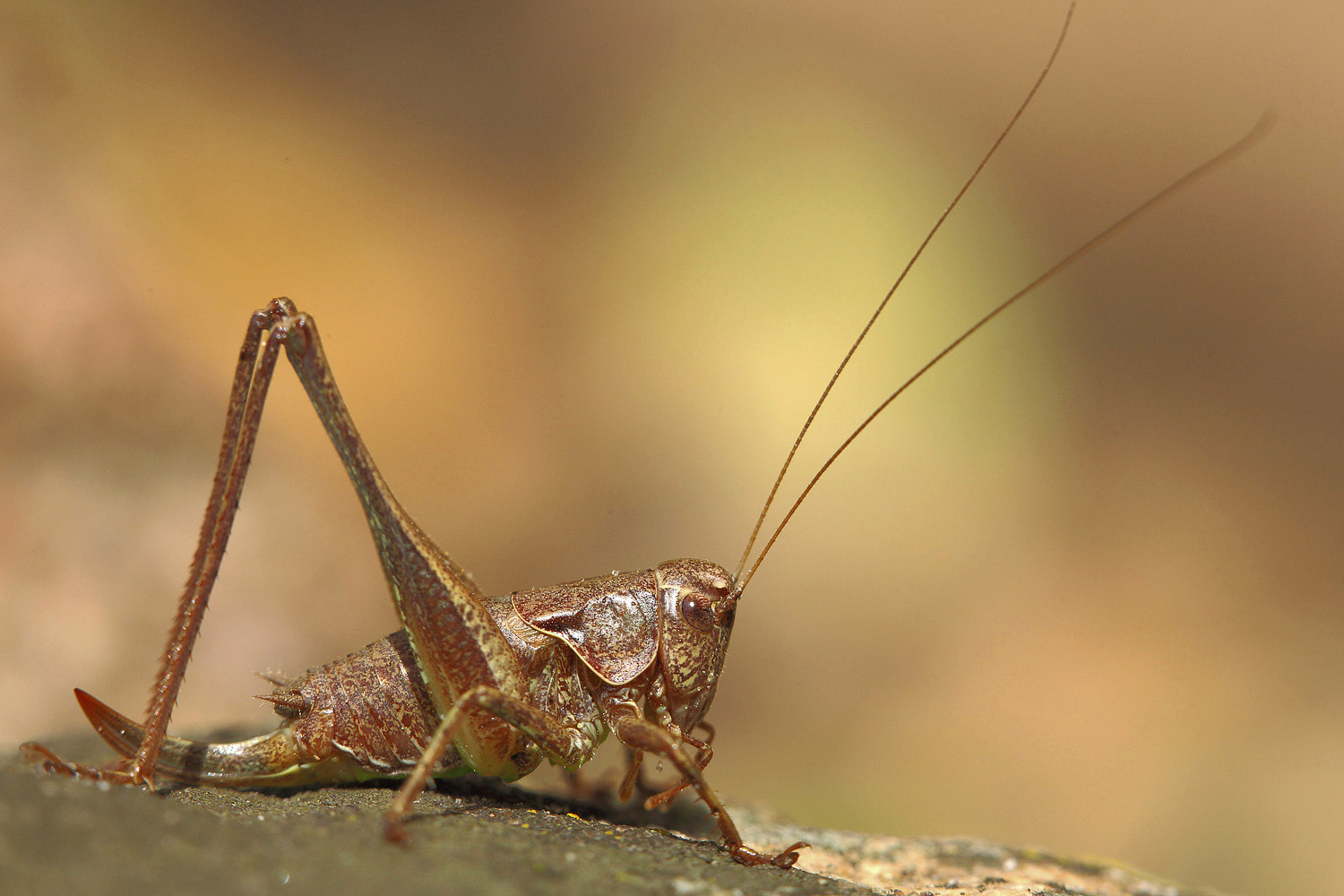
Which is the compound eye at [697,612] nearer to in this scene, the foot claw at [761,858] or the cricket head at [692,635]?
the cricket head at [692,635]

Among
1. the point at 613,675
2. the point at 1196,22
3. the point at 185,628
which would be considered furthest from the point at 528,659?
the point at 1196,22

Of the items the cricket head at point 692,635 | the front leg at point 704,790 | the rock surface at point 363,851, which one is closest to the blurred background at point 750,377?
the cricket head at point 692,635

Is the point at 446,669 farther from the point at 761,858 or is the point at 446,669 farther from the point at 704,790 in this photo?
the point at 761,858

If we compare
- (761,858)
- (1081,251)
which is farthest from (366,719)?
(1081,251)

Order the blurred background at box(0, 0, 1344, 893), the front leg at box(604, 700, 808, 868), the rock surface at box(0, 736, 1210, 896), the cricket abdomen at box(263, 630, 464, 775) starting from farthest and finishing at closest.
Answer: the blurred background at box(0, 0, 1344, 893), the cricket abdomen at box(263, 630, 464, 775), the front leg at box(604, 700, 808, 868), the rock surface at box(0, 736, 1210, 896)

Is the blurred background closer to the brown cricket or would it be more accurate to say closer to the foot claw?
Result: the brown cricket

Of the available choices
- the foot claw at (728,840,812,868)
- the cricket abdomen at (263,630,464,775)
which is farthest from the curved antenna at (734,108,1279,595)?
the cricket abdomen at (263,630,464,775)
